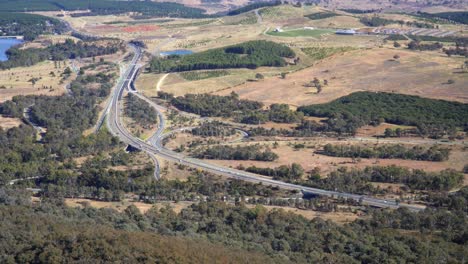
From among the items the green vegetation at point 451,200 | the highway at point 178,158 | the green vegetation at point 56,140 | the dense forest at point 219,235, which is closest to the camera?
the dense forest at point 219,235

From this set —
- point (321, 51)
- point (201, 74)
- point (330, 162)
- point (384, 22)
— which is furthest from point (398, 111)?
point (384, 22)

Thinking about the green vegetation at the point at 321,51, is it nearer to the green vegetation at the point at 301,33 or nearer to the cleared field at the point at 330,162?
the green vegetation at the point at 301,33

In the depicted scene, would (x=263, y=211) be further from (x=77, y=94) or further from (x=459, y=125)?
(x=77, y=94)

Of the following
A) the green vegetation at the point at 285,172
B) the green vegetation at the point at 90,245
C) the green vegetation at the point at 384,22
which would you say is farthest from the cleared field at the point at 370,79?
the green vegetation at the point at 90,245

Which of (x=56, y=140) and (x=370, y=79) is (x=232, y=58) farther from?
(x=56, y=140)

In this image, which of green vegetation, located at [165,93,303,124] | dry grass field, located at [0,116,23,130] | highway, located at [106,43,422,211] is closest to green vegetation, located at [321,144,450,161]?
highway, located at [106,43,422,211]

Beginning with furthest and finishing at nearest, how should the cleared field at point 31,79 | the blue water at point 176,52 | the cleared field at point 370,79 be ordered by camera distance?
the blue water at point 176,52, the cleared field at point 31,79, the cleared field at point 370,79

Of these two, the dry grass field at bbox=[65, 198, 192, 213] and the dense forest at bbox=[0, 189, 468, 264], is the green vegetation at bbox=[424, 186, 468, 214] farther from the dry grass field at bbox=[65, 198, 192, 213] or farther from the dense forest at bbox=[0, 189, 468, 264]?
the dry grass field at bbox=[65, 198, 192, 213]
